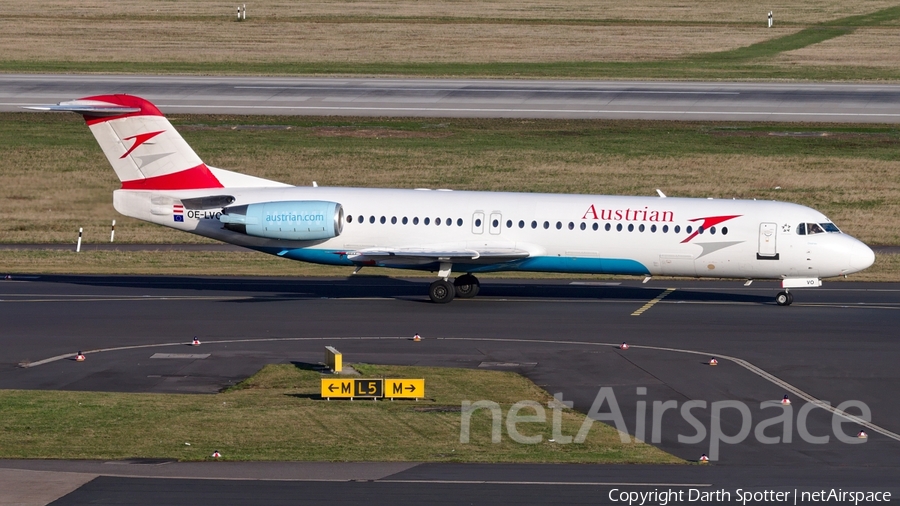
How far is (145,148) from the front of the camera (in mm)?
38656

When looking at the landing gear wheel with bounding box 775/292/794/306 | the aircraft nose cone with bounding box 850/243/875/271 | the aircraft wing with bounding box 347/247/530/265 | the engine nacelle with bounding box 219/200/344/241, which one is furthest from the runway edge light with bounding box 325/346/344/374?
the aircraft nose cone with bounding box 850/243/875/271

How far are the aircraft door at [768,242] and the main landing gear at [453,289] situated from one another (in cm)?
926

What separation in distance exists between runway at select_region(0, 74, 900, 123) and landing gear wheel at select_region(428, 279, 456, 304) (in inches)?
1309

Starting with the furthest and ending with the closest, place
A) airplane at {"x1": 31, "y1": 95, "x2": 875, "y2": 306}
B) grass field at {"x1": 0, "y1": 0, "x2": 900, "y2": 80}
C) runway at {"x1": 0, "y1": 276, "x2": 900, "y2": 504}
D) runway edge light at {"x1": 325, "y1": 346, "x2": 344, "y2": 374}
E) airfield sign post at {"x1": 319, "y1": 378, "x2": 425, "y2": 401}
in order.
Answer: grass field at {"x1": 0, "y1": 0, "x2": 900, "y2": 80}, airplane at {"x1": 31, "y1": 95, "x2": 875, "y2": 306}, runway edge light at {"x1": 325, "y1": 346, "x2": 344, "y2": 374}, airfield sign post at {"x1": 319, "y1": 378, "x2": 425, "y2": 401}, runway at {"x1": 0, "y1": 276, "x2": 900, "y2": 504}

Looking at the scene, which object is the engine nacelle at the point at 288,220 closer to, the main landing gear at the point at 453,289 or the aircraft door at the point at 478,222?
the main landing gear at the point at 453,289

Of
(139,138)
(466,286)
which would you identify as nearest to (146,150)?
(139,138)

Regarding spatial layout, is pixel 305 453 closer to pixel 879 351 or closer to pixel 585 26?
pixel 879 351

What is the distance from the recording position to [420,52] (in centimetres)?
9350

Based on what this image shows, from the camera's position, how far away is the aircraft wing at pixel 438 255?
37.2 m

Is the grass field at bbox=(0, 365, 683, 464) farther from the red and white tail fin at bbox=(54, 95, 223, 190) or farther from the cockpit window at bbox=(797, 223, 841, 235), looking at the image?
the cockpit window at bbox=(797, 223, 841, 235)

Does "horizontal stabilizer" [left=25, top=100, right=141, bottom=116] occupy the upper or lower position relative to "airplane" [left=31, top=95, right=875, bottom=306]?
upper

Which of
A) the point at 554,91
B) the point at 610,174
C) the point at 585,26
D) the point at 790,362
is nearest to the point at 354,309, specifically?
the point at 790,362

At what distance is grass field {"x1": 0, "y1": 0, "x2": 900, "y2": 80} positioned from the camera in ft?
286

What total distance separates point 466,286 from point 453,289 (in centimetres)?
127
